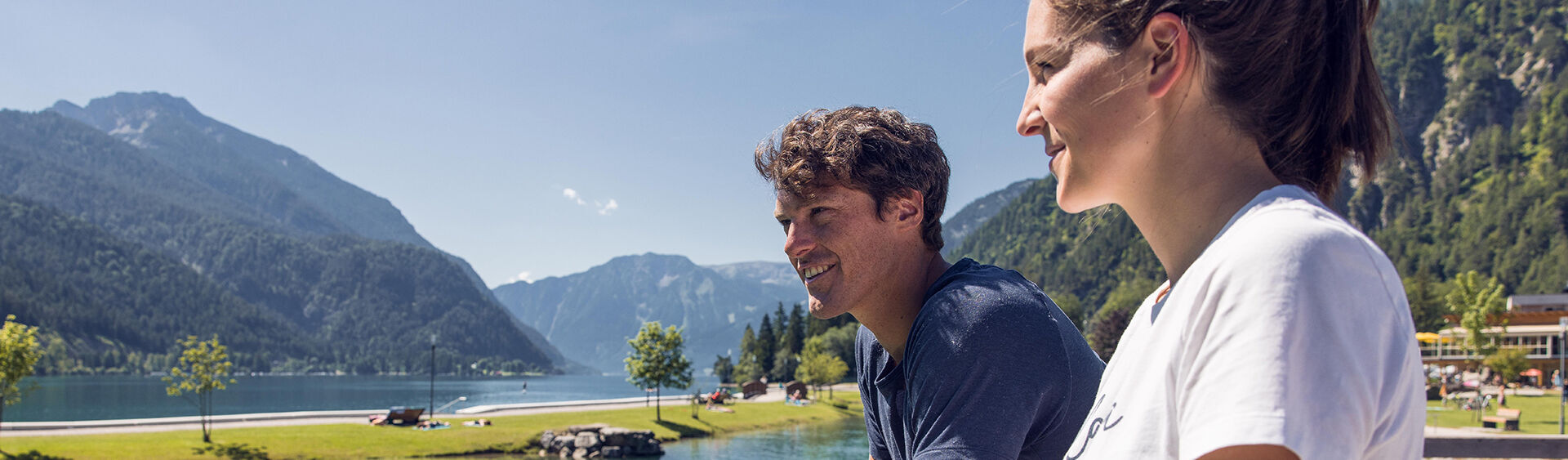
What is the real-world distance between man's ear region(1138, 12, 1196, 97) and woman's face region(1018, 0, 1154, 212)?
0.01 meters

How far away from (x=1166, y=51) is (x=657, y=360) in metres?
52.4

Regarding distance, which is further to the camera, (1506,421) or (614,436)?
(614,436)

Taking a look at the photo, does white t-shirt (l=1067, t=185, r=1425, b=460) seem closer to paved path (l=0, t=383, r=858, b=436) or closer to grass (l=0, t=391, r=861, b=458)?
grass (l=0, t=391, r=861, b=458)

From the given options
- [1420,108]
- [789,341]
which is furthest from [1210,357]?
[1420,108]

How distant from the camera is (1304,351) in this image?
61cm

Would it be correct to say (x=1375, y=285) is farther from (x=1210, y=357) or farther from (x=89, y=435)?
(x=89, y=435)

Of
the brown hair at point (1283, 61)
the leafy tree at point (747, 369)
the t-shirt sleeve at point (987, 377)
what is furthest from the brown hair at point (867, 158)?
the leafy tree at point (747, 369)

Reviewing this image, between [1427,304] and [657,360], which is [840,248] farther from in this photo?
[1427,304]

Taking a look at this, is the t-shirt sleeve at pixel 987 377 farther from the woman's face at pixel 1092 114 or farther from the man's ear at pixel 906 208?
the woman's face at pixel 1092 114

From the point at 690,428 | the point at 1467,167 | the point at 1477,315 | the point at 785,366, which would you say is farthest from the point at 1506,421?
the point at 1467,167

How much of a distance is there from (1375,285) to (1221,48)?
327mm

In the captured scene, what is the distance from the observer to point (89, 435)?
2939cm

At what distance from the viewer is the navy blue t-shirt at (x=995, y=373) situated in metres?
1.51

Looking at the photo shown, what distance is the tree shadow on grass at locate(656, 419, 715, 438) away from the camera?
43.8 meters
